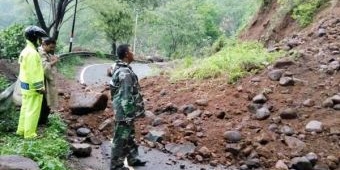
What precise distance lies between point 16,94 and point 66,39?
6308 centimetres

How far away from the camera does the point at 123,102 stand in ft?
22.0

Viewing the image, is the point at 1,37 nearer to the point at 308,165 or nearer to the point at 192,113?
the point at 192,113

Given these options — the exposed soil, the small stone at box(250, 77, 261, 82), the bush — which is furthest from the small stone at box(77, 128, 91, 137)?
the bush

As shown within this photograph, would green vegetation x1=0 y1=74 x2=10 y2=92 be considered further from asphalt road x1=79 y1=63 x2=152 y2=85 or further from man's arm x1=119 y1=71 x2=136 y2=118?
asphalt road x1=79 y1=63 x2=152 y2=85

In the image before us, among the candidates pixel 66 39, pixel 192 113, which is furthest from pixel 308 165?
pixel 66 39

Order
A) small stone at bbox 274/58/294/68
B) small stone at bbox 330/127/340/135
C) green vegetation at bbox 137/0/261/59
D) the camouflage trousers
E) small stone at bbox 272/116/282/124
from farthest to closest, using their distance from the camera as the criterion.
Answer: green vegetation at bbox 137/0/261/59, small stone at bbox 274/58/294/68, small stone at bbox 272/116/282/124, small stone at bbox 330/127/340/135, the camouflage trousers

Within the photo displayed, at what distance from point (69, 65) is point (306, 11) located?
41.1 ft

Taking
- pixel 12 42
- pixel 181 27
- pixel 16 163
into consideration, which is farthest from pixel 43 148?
pixel 181 27

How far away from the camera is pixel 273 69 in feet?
35.6

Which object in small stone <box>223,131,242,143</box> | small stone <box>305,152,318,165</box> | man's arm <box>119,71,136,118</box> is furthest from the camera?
small stone <box>223,131,242,143</box>

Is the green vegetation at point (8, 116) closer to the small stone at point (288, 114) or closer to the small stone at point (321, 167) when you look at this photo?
the small stone at point (288, 114)

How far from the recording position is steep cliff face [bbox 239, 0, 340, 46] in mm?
13755

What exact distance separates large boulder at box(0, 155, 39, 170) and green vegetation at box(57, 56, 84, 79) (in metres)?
13.1

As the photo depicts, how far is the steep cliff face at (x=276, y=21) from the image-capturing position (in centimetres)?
1375
